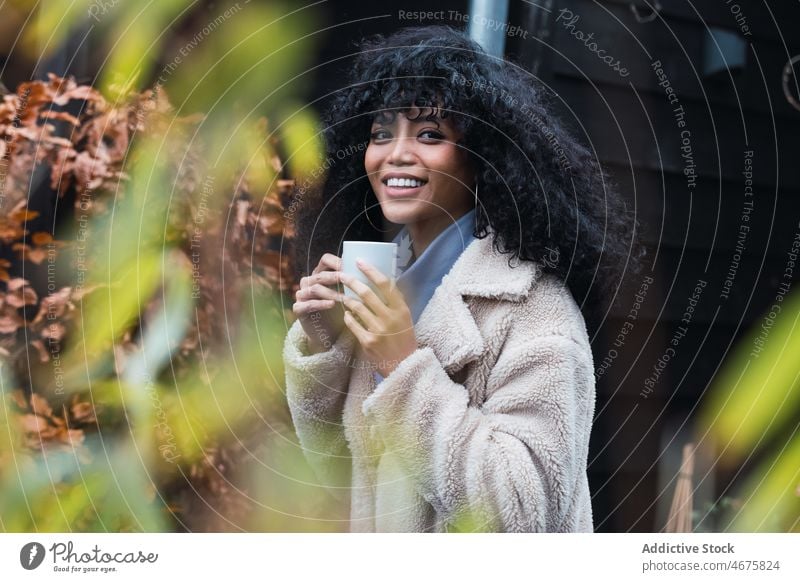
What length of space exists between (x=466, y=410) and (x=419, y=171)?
263 millimetres

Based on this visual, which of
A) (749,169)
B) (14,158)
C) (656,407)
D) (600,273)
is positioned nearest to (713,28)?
(749,169)

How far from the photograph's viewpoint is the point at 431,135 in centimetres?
106

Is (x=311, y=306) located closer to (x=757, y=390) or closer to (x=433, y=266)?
(x=433, y=266)

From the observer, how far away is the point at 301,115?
1105 mm

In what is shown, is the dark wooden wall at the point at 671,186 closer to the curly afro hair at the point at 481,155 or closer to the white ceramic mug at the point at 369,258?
the curly afro hair at the point at 481,155

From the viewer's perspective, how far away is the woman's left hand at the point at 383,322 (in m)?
1.04

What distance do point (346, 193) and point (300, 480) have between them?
0.34 meters

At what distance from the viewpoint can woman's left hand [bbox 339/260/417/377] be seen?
104 centimetres

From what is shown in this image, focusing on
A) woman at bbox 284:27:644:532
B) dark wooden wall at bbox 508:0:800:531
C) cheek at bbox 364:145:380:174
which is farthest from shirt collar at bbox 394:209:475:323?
dark wooden wall at bbox 508:0:800:531

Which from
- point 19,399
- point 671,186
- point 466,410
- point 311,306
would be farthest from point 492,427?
point 19,399
